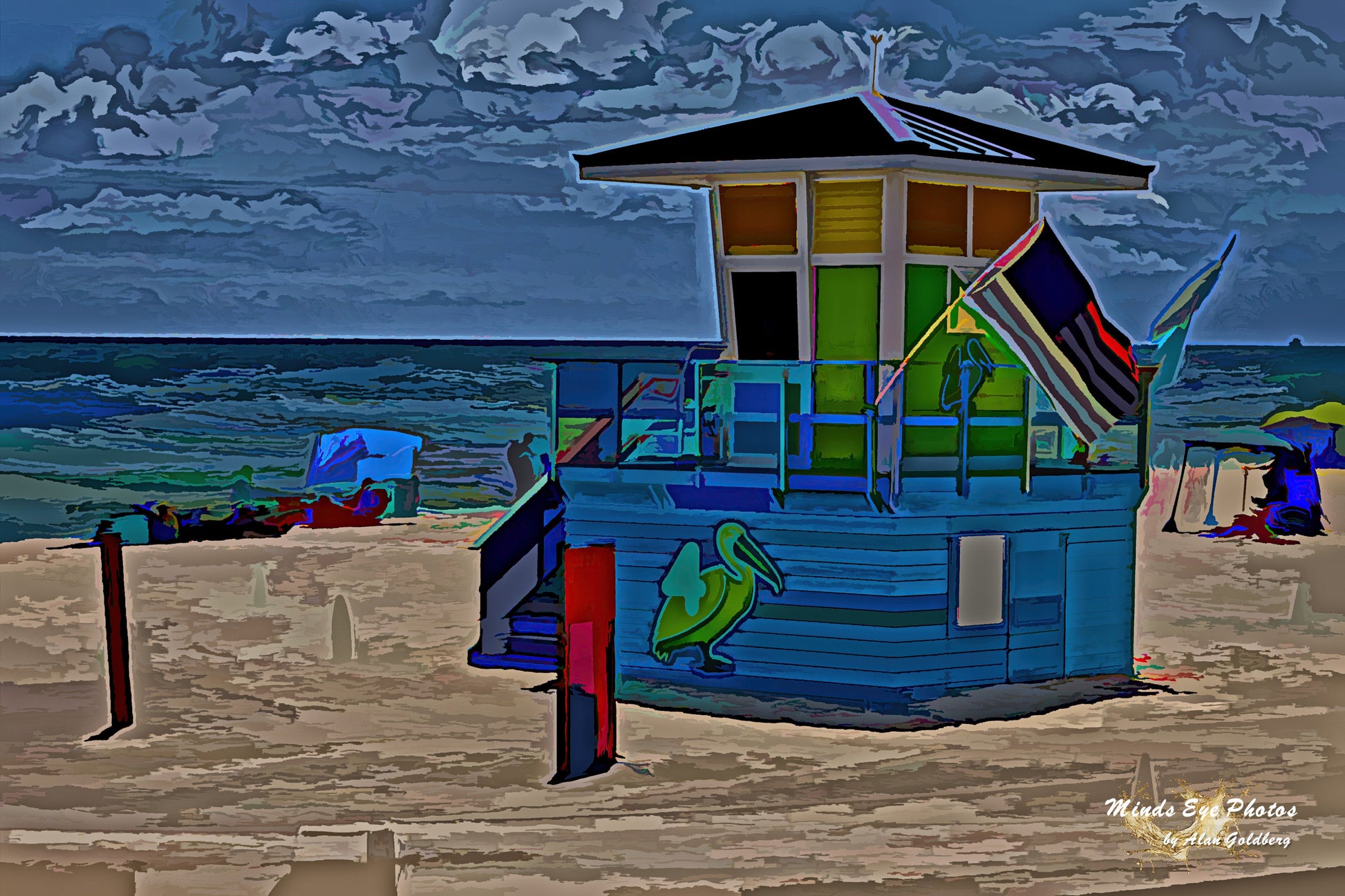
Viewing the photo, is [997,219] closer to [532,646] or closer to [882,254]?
[882,254]

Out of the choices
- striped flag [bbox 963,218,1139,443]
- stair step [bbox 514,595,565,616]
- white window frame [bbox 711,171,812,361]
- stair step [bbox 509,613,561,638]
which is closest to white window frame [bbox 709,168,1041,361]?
white window frame [bbox 711,171,812,361]

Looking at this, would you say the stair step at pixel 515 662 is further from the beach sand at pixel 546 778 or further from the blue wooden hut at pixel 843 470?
the beach sand at pixel 546 778

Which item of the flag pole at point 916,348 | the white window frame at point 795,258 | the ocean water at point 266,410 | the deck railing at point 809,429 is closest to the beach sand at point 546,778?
the deck railing at point 809,429

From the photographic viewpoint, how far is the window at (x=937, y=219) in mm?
13695

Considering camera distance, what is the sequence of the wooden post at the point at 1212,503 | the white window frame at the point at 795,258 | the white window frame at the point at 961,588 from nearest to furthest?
1. the white window frame at the point at 961,588
2. the white window frame at the point at 795,258
3. the wooden post at the point at 1212,503

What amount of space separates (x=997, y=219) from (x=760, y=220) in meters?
2.32

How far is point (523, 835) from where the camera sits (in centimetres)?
962

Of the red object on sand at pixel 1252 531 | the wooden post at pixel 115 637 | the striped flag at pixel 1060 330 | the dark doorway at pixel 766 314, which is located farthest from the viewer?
the red object on sand at pixel 1252 531

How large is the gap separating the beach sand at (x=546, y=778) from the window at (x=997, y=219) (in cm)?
447

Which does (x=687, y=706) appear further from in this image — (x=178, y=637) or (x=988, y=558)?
(x=178, y=637)

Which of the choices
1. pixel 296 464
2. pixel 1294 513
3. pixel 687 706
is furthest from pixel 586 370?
pixel 296 464

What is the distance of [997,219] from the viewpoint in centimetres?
1433

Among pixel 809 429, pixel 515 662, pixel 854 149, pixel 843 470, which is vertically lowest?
pixel 515 662

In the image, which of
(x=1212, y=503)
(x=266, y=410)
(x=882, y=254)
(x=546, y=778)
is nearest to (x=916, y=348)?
(x=882, y=254)
